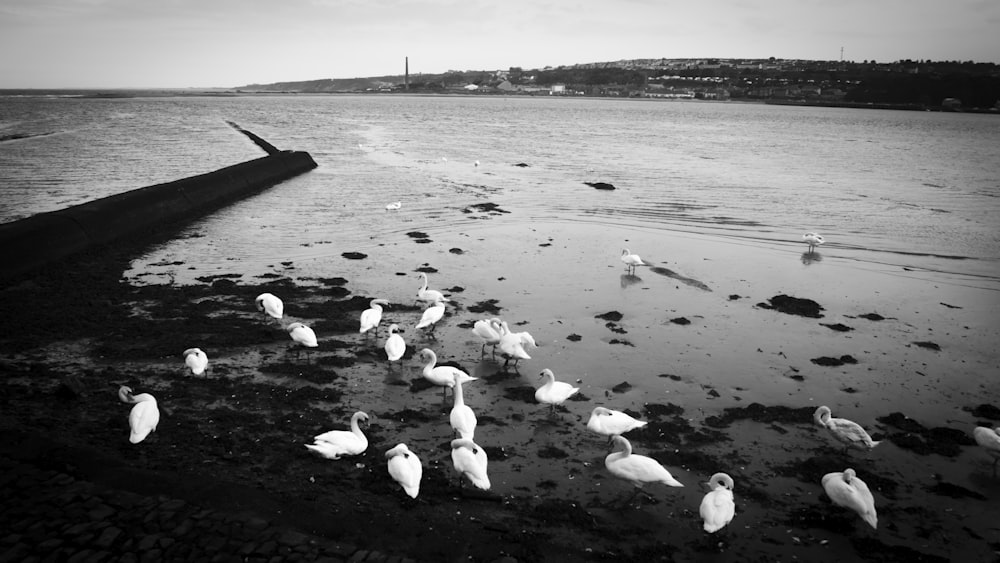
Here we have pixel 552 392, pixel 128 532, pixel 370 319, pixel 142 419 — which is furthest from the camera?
pixel 370 319

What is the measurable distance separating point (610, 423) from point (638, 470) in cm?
85

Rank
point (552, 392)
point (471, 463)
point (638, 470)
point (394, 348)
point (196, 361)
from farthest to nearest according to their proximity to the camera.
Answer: point (394, 348), point (196, 361), point (552, 392), point (638, 470), point (471, 463)

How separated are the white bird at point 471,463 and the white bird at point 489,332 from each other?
3.04 meters

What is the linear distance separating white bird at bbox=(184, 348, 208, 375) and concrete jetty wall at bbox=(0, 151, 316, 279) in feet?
20.4

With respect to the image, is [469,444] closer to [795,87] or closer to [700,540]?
[700,540]

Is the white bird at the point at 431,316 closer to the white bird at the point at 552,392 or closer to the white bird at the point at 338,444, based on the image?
the white bird at the point at 552,392

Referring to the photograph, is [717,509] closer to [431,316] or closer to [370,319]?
[431,316]

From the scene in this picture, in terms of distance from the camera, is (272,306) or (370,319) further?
(272,306)

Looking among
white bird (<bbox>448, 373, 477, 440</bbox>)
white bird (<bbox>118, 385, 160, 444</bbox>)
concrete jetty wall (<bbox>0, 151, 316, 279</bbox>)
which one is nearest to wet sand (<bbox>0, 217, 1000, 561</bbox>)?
white bird (<bbox>118, 385, 160, 444</bbox>)

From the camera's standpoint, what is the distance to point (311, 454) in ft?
21.1

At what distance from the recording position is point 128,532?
4.94 m

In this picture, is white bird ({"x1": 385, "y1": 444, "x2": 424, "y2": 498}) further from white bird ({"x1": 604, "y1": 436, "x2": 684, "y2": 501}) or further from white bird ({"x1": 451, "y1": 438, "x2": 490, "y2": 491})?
white bird ({"x1": 604, "y1": 436, "x2": 684, "y2": 501})

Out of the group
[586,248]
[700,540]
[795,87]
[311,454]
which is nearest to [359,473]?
[311,454]

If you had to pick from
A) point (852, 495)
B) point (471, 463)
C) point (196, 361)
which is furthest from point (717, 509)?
point (196, 361)
